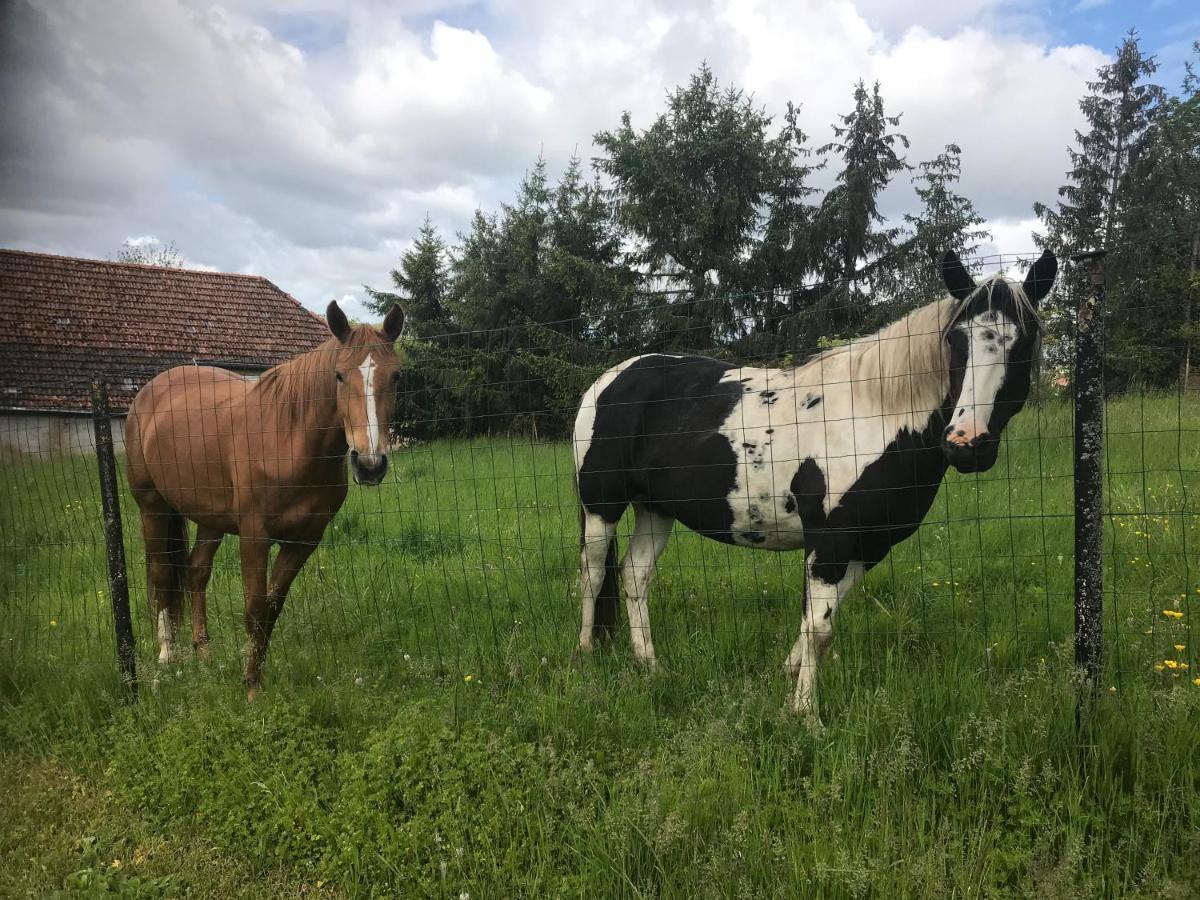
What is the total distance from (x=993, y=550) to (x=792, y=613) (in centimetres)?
190

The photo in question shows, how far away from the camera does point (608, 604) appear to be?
4207 millimetres

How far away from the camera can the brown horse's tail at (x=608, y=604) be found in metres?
4.19

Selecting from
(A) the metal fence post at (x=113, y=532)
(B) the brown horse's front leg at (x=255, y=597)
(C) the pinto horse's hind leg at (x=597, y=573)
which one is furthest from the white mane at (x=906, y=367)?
(A) the metal fence post at (x=113, y=532)

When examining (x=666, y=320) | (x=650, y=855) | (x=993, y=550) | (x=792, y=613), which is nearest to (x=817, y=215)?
(x=666, y=320)

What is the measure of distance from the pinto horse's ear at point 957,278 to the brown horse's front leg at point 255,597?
3.67m

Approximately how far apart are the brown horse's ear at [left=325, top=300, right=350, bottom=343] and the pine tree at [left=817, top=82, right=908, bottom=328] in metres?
15.0

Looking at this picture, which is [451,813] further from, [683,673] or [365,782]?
[683,673]

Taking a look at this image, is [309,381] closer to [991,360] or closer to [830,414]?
[830,414]

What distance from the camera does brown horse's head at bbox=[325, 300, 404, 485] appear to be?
10.7 feet

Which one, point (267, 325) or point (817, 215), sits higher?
point (817, 215)

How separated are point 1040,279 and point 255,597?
13.5 feet

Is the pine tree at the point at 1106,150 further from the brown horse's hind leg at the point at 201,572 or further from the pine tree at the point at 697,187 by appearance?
the brown horse's hind leg at the point at 201,572

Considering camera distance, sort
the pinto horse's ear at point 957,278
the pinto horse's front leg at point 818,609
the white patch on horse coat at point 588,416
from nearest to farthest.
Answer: the pinto horse's ear at point 957,278 < the pinto horse's front leg at point 818,609 < the white patch on horse coat at point 588,416

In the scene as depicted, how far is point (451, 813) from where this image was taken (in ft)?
8.40
